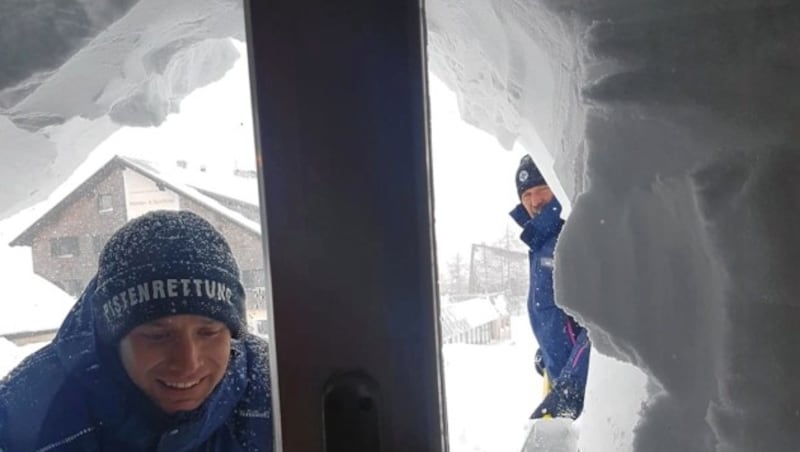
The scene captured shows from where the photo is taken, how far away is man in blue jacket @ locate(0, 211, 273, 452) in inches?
30.5

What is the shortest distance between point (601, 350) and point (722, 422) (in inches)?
5.6

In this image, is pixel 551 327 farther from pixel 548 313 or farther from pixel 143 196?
pixel 143 196

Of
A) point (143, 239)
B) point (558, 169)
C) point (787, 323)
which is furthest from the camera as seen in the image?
point (558, 169)

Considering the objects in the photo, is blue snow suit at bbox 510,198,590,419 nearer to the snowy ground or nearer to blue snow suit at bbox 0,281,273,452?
the snowy ground

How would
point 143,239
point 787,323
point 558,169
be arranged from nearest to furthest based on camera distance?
point 787,323
point 143,239
point 558,169

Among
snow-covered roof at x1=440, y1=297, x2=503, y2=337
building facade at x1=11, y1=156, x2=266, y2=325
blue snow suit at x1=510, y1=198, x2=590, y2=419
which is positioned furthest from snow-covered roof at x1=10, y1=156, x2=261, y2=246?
blue snow suit at x1=510, y1=198, x2=590, y2=419

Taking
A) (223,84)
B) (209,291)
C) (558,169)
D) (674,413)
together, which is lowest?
(674,413)

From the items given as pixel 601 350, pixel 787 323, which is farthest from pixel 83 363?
pixel 787 323

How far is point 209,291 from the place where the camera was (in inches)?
30.9

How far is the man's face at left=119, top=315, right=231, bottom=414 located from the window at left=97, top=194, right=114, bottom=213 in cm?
14

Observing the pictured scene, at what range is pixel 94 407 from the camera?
2.60 feet

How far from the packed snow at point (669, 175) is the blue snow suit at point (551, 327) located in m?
0.19

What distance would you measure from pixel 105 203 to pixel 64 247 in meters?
0.06

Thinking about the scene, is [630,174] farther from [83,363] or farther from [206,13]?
[83,363]
